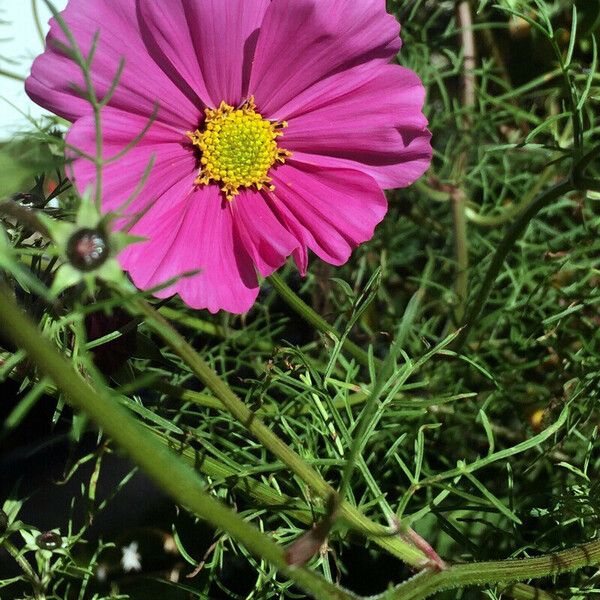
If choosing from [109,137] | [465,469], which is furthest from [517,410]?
[109,137]

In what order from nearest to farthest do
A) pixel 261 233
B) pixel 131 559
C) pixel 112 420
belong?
pixel 112 420, pixel 261 233, pixel 131 559

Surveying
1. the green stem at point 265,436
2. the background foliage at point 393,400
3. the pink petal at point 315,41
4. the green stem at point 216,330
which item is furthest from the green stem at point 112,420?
the green stem at point 216,330

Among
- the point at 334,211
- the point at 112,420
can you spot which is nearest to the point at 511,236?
the point at 334,211

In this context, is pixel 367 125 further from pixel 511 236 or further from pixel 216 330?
pixel 216 330

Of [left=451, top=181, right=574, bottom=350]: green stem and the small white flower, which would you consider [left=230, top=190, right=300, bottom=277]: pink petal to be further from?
the small white flower

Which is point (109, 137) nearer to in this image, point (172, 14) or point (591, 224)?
point (172, 14)

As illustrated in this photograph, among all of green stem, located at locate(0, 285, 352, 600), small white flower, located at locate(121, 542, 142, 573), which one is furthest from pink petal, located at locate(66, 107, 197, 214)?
small white flower, located at locate(121, 542, 142, 573)
